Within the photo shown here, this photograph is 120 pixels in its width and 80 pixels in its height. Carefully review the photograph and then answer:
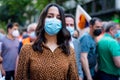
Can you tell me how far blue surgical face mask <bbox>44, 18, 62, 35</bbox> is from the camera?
171 inches

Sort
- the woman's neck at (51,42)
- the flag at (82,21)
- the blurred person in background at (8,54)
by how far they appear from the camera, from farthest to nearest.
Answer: the blurred person in background at (8,54) < the flag at (82,21) < the woman's neck at (51,42)

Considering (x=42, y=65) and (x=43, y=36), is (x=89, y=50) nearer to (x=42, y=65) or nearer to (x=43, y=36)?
(x=43, y=36)

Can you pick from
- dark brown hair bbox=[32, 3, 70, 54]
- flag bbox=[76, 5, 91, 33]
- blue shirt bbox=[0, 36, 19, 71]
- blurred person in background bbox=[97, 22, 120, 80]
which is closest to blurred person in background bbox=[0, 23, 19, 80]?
blue shirt bbox=[0, 36, 19, 71]

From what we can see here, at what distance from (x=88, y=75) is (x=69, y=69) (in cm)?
227

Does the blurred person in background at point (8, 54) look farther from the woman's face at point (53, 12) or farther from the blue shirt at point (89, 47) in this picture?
the woman's face at point (53, 12)

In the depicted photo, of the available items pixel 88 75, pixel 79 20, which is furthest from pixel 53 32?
pixel 79 20

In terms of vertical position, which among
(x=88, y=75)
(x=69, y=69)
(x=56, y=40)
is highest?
(x=56, y=40)

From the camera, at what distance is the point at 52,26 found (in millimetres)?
4344

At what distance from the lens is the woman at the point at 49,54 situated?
165 inches

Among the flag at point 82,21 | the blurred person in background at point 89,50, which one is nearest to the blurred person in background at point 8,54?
the flag at point 82,21

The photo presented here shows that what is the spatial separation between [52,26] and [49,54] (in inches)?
13.3

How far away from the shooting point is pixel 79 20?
8.20 m

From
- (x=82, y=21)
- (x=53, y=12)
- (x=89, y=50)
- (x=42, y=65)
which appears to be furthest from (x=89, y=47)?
(x=42, y=65)

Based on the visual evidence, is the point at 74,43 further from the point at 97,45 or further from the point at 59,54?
the point at 59,54
